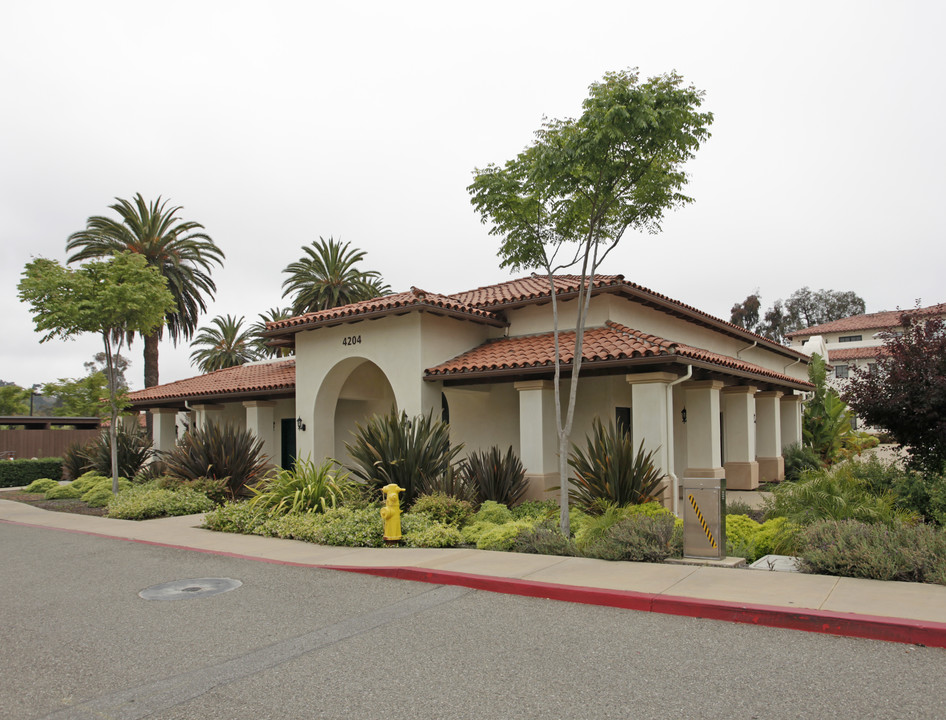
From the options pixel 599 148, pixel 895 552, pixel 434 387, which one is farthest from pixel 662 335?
pixel 895 552

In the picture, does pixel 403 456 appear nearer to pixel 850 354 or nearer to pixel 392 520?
pixel 392 520

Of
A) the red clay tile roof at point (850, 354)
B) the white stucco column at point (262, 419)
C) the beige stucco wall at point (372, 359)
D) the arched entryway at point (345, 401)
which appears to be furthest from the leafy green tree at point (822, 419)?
the red clay tile roof at point (850, 354)

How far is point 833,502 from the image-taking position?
9898 millimetres

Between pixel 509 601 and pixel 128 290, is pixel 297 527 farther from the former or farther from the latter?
pixel 128 290

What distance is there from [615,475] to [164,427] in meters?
20.1

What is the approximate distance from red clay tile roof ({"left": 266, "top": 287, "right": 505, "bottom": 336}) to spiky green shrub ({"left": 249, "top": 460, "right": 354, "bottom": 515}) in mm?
3708

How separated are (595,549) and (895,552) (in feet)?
11.1

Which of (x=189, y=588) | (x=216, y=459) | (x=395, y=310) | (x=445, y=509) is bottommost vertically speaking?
(x=189, y=588)

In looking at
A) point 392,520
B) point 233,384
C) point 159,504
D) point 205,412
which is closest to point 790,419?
point 392,520

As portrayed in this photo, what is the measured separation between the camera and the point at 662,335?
18.8 meters

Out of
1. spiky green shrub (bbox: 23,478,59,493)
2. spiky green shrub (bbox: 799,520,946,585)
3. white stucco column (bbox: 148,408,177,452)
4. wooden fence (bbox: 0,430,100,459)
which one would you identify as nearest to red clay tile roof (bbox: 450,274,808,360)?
spiky green shrub (bbox: 799,520,946,585)

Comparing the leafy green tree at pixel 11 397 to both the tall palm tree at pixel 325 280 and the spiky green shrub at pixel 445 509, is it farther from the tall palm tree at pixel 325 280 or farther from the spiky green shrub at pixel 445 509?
the spiky green shrub at pixel 445 509

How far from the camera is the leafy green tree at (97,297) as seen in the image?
59.2 ft

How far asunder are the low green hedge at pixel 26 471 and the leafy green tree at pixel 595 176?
26076mm
